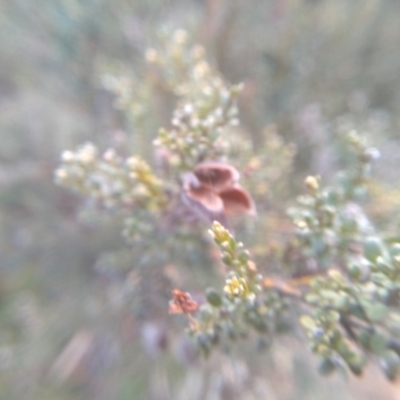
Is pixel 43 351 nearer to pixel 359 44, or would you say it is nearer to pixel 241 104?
pixel 241 104

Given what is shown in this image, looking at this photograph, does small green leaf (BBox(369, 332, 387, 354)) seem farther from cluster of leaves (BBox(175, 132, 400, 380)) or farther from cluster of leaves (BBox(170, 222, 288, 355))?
cluster of leaves (BBox(170, 222, 288, 355))

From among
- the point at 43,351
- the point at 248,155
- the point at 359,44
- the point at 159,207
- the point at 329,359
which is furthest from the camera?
the point at 359,44

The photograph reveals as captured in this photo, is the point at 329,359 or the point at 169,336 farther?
the point at 169,336

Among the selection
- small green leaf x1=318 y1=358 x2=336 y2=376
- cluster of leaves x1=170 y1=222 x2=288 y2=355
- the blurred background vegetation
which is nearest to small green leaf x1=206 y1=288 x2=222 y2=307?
cluster of leaves x1=170 y1=222 x2=288 y2=355

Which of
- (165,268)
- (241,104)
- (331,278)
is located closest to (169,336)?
(165,268)

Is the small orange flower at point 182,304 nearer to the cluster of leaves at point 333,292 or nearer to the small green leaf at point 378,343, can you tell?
the cluster of leaves at point 333,292
